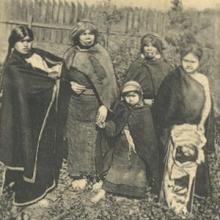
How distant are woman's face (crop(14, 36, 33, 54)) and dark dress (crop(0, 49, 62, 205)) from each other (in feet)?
0.15

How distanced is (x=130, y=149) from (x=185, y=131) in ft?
1.67

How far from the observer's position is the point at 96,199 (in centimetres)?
609

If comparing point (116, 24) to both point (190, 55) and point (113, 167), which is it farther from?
point (113, 167)

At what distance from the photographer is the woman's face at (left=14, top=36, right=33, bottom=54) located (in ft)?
20.0

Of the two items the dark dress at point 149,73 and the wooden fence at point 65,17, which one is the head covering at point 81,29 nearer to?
the wooden fence at point 65,17

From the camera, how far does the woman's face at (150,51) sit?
6.27 meters

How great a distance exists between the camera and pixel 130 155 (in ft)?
20.1

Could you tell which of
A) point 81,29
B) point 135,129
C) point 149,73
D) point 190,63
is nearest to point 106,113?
point 135,129

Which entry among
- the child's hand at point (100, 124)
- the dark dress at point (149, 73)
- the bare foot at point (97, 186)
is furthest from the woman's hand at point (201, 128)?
the bare foot at point (97, 186)

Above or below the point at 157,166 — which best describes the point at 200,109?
above

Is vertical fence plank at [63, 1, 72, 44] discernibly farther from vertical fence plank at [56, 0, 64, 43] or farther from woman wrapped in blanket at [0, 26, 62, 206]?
woman wrapped in blanket at [0, 26, 62, 206]

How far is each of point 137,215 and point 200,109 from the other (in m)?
1.06

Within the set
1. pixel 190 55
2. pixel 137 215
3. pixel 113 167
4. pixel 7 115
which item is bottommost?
pixel 137 215

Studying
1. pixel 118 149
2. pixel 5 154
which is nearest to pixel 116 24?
pixel 118 149
